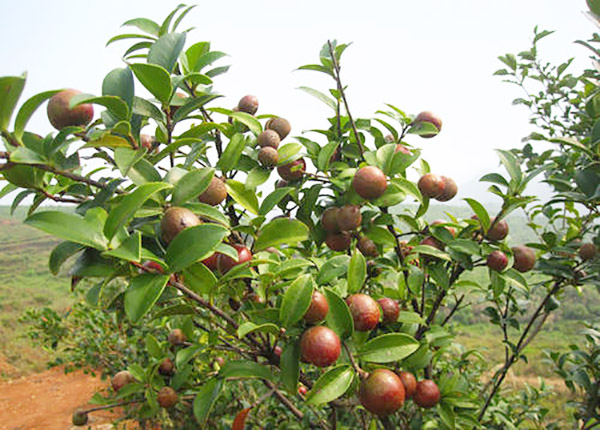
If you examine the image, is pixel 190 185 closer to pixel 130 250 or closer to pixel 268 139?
pixel 130 250

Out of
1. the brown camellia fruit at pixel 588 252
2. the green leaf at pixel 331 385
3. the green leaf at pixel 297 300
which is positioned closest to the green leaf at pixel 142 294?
the green leaf at pixel 297 300

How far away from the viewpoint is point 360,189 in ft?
3.18

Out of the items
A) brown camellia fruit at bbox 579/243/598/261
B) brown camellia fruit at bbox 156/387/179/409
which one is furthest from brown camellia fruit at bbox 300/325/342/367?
brown camellia fruit at bbox 579/243/598/261

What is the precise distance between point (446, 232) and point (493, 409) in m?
1.08

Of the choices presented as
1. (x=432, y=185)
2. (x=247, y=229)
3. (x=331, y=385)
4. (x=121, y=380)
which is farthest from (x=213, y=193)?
(x=121, y=380)

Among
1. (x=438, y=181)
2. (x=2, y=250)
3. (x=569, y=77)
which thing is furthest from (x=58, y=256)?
(x=2, y=250)

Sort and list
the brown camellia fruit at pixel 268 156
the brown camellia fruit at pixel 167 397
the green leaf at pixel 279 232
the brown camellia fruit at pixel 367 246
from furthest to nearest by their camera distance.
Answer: the brown camellia fruit at pixel 167 397
the brown camellia fruit at pixel 367 246
the brown camellia fruit at pixel 268 156
the green leaf at pixel 279 232

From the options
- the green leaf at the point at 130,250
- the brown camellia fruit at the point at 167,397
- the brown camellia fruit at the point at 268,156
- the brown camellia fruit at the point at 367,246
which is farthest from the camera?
the brown camellia fruit at the point at 167,397

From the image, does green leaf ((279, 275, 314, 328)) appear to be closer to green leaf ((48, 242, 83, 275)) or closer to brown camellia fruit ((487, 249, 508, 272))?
green leaf ((48, 242, 83, 275))

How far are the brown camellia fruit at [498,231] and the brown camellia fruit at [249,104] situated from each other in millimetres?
761

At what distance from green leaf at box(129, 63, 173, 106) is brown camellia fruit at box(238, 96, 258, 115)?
39 centimetres

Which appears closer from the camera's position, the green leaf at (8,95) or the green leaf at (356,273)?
the green leaf at (8,95)

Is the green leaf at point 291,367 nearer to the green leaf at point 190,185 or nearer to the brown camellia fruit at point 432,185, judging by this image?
the green leaf at point 190,185

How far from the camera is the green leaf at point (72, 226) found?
586 millimetres
